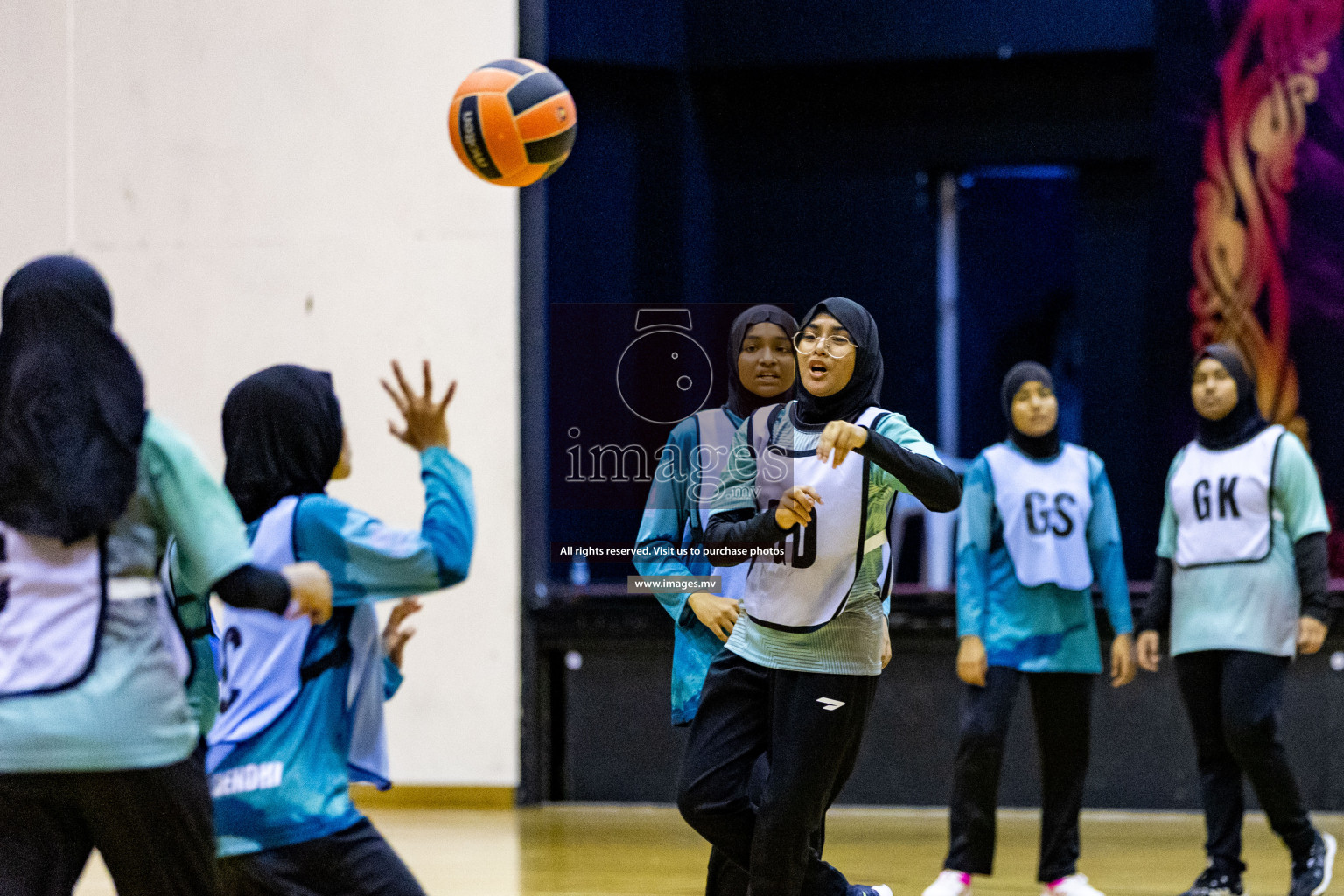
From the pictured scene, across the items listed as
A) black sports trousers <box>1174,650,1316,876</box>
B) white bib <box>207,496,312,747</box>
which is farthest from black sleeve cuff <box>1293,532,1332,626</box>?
white bib <box>207,496,312,747</box>

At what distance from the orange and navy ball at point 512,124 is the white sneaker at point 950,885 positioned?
2687 millimetres

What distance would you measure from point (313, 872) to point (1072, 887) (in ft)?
10.3

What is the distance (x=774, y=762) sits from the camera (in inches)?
138

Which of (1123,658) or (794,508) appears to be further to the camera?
(1123,658)

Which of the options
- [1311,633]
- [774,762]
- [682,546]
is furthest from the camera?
[1311,633]

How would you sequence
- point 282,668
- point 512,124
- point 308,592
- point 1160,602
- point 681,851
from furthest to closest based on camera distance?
1. point 681,851
2. point 1160,602
3. point 512,124
4. point 282,668
5. point 308,592

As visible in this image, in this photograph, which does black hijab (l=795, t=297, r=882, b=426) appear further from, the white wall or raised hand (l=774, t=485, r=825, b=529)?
the white wall

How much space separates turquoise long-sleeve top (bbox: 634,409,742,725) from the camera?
3.93 metres

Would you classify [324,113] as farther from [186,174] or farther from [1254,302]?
[1254,302]

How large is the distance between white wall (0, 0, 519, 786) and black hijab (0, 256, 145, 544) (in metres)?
4.78

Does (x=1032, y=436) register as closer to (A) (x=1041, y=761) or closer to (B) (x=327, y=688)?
(A) (x=1041, y=761)

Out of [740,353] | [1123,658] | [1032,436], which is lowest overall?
[1123,658]

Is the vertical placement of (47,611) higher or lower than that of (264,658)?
higher

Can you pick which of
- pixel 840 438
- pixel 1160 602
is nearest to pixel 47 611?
pixel 840 438
